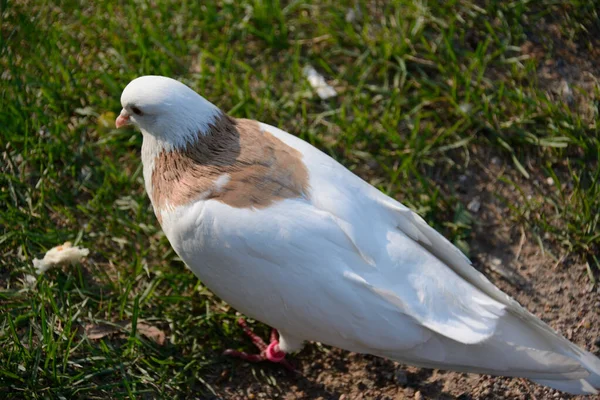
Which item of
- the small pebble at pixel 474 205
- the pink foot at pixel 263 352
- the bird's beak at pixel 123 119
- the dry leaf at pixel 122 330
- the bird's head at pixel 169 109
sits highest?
the bird's head at pixel 169 109

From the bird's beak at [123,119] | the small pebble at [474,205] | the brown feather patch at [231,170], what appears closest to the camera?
the brown feather patch at [231,170]

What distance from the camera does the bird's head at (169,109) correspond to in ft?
10.7

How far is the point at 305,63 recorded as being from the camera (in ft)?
15.5

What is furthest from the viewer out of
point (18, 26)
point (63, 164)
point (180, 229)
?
point (18, 26)

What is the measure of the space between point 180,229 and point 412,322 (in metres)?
1.08

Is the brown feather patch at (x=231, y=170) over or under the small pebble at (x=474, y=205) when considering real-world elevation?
over

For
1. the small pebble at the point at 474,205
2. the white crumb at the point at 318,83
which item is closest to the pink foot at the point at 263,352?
the small pebble at the point at 474,205

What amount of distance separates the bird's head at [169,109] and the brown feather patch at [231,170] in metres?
0.06

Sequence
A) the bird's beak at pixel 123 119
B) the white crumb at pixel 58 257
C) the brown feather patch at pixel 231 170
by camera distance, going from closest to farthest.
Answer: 1. the brown feather patch at pixel 231 170
2. the bird's beak at pixel 123 119
3. the white crumb at pixel 58 257

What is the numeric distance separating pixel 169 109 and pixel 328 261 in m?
1.04

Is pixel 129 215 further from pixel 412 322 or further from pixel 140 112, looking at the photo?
pixel 412 322

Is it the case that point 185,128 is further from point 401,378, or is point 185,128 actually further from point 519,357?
point 519,357

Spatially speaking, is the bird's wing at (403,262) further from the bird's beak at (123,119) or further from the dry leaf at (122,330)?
the dry leaf at (122,330)

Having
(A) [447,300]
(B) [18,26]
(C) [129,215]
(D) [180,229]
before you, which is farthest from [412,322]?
(B) [18,26]
